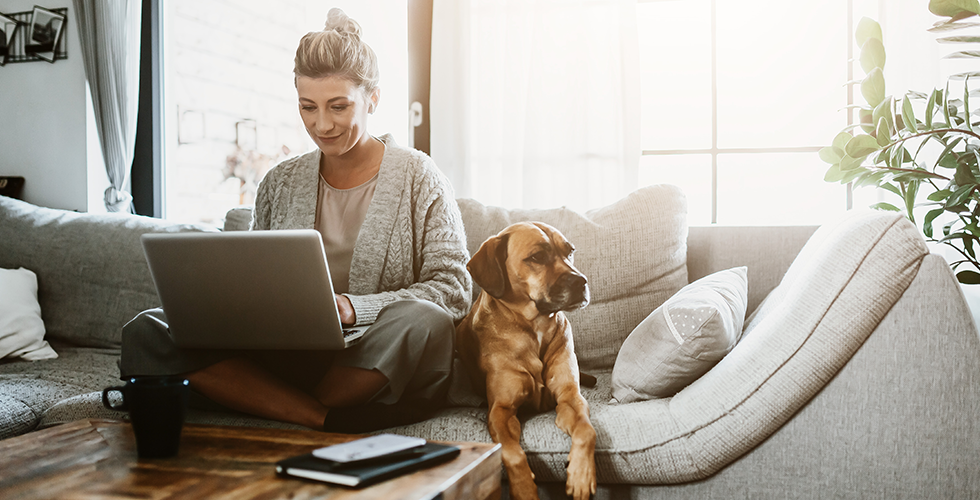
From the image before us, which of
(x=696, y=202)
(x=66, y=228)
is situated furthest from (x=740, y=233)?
(x=66, y=228)

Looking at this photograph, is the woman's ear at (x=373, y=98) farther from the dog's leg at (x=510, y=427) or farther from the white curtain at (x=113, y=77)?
the white curtain at (x=113, y=77)

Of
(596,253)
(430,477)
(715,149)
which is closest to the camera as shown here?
(430,477)

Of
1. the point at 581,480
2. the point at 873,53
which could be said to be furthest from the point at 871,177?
the point at 581,480

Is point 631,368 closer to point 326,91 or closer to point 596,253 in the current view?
point 596,253

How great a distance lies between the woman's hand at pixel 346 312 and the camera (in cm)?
122

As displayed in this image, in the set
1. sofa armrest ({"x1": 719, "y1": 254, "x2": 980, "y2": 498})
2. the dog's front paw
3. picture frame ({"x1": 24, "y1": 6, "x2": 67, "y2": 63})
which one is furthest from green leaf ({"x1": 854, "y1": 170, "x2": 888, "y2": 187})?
picture frame ({"x1": 24, "y1": 6, "x2": 67, "y2": 63})

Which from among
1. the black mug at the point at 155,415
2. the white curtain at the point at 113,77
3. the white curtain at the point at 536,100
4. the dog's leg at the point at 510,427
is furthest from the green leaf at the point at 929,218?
the white curtain at the point at 113,77

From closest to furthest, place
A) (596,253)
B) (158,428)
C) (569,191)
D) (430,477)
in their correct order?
1. (430,477)
2. (158,428)
3. (596,253)
4. (569,191)

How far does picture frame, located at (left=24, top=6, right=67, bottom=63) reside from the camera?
2652 mm

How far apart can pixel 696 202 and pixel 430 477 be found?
2126 mm

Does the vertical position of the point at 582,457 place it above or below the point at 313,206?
below

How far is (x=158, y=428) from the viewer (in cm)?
84

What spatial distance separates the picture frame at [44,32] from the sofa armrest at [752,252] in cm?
271

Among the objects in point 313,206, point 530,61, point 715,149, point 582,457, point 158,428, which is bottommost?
point 582,457
